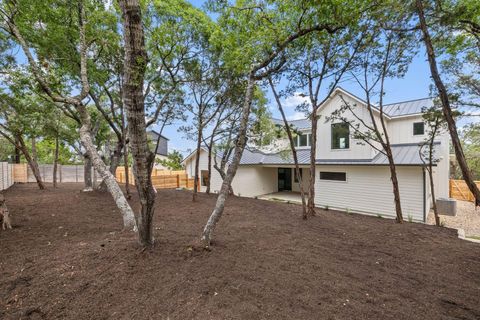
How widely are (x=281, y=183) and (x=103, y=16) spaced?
14134 mm

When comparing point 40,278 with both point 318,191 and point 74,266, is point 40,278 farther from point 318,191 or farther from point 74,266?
point 318,191

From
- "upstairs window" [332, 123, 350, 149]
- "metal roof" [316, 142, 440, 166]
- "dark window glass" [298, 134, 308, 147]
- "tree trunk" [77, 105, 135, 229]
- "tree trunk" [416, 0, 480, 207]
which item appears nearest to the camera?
"tree trunk" [416, 0, 480, 207]

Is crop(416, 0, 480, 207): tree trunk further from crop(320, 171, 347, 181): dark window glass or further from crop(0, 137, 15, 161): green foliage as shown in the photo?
crop(0, 137, 15, 161): green foliage

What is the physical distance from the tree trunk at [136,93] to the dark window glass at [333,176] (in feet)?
34.2

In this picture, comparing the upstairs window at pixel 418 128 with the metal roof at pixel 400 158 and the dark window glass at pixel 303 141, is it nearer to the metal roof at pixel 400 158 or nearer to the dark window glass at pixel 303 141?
the metal roof at pixel 400 158

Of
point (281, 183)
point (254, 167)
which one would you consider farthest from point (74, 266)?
point (281, 183)

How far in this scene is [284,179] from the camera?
16.4 metres

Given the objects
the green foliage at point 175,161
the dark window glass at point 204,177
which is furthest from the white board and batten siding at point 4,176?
the dark window glass at point 204,177

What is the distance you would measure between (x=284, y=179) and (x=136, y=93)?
48.8 feet

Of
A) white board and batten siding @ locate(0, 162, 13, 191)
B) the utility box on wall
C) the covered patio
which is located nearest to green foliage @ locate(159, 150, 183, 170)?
the covered patio

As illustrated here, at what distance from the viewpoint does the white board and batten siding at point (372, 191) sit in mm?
8805

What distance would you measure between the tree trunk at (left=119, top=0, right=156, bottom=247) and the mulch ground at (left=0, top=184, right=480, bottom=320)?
3.22ft

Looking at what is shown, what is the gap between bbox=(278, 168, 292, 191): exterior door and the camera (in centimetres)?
1617

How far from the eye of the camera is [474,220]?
914cm
